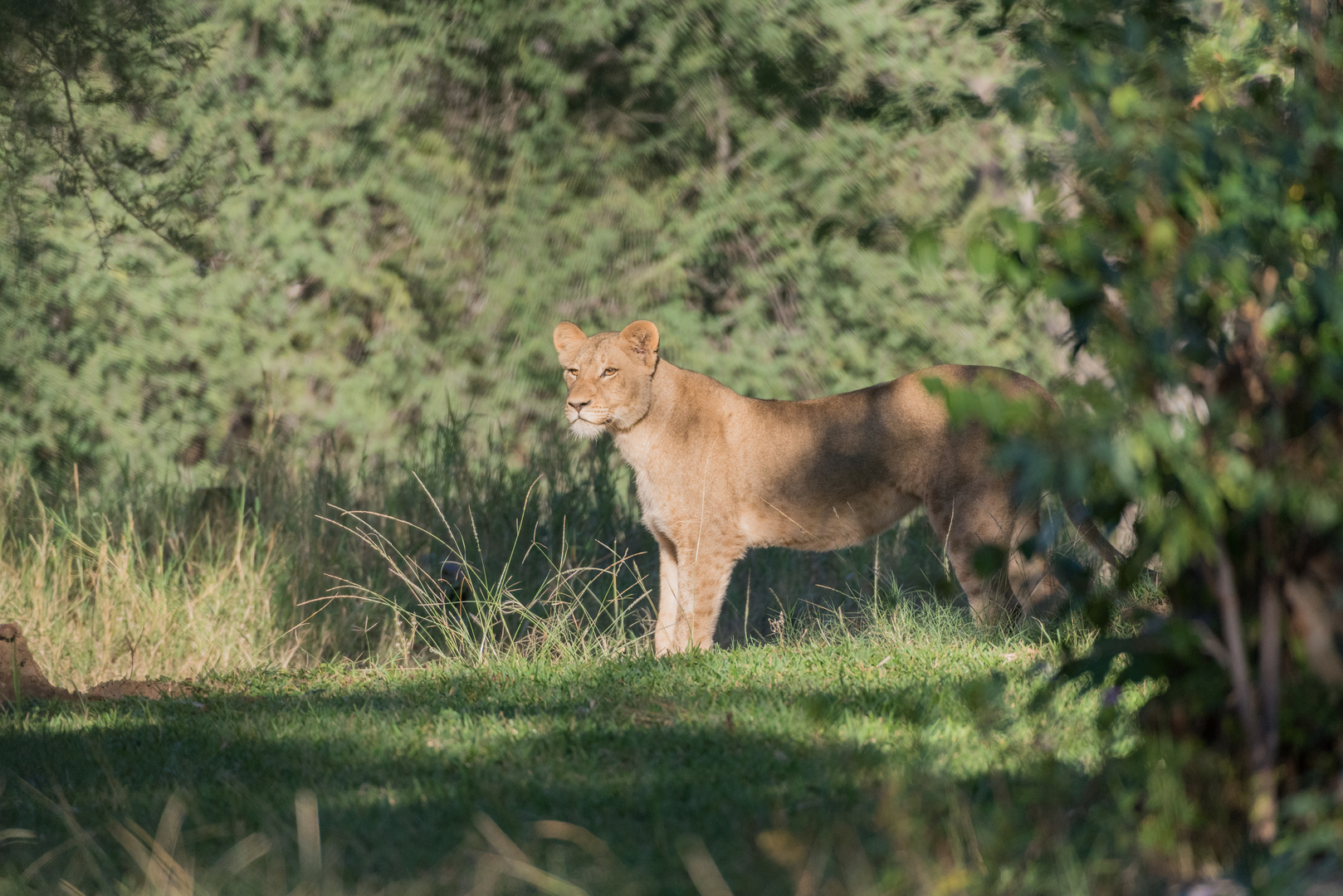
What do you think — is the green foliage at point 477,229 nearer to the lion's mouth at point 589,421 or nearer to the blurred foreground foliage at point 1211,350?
the lion's mouth at point 589,421

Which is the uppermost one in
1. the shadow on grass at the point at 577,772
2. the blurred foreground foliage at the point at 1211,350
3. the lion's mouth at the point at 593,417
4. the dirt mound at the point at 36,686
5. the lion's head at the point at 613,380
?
the blurred foreground foliage at the point at 1211,350

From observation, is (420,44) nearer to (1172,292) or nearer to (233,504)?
(233,504)

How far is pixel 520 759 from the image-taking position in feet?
14.0

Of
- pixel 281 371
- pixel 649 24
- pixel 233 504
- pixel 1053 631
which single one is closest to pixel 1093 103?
pixel 1053 631

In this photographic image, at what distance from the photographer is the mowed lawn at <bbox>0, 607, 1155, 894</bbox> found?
10.3 feet

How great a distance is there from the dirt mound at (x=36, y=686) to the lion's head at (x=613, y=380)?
8.39 feet

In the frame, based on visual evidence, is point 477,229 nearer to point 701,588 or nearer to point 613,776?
point 701,588

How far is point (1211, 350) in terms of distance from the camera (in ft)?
9.45

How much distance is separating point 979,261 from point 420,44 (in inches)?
432

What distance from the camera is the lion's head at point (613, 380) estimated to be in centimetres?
745

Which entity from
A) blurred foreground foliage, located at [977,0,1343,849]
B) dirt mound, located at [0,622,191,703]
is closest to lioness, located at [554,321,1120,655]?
dirt mound, located at [0,622,191,703]

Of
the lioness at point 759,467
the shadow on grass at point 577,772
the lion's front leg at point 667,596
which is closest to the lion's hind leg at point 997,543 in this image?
the lioness at point 759,467

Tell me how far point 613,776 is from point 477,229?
992 centimetres

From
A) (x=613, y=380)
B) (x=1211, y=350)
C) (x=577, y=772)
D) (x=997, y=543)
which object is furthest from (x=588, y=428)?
(x=1211, y=350)
